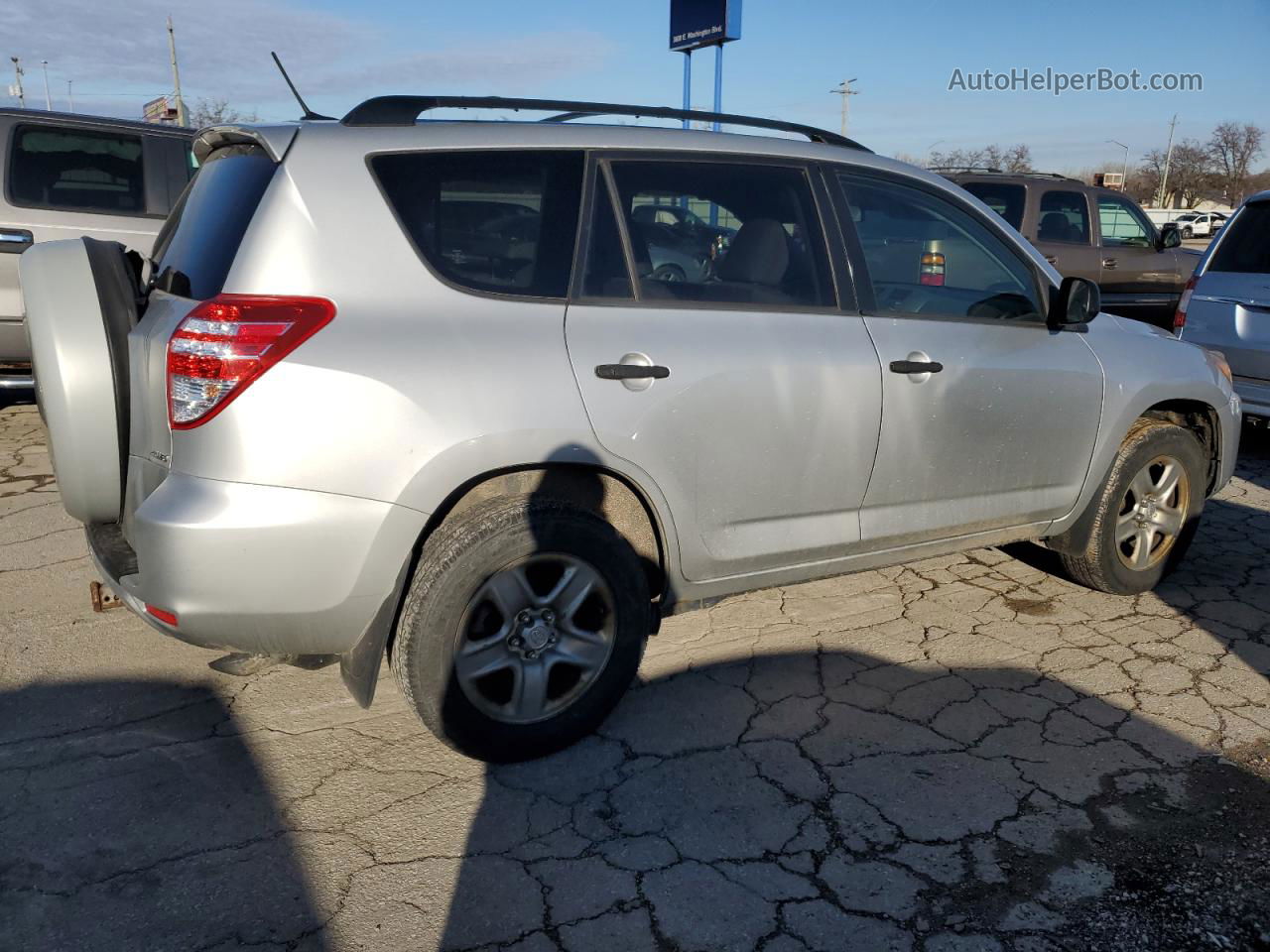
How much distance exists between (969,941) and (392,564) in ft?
5.41

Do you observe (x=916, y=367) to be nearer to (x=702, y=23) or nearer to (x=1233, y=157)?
(x=702, y=23)

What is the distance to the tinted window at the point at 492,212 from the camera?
2.73m

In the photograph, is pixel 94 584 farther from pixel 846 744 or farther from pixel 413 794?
pixel 846 744

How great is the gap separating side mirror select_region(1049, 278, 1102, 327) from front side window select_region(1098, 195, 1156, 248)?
7.91 m

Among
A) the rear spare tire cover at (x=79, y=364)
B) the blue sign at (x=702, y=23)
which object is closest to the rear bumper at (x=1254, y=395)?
the rear spare tire cover at (x=79, y=364)

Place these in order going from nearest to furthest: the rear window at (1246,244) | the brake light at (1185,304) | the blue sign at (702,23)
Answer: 1. the rear window at (1246,244)
2. the brake light at (1185,304)
3. the blue sign at (702,23)

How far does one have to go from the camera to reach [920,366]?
3.41 metres

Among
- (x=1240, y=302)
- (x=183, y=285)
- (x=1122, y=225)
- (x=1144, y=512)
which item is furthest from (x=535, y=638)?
(x=1122, y=225)

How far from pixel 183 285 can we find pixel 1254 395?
648 centimetres

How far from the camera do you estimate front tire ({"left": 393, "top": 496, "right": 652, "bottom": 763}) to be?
2727 mm

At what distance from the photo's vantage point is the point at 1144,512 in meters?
4.32

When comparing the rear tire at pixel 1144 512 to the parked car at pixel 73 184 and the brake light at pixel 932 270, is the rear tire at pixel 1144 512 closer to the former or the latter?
the brake light at pixel 932 270

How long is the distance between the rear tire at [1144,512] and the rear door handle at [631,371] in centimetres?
223

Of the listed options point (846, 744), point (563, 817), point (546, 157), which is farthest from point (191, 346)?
point (846, 744)
